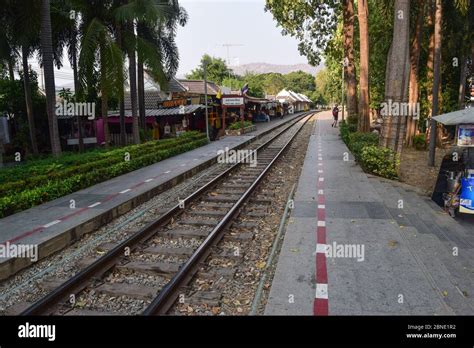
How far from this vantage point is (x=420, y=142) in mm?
21266

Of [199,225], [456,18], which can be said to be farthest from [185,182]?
[456,18]

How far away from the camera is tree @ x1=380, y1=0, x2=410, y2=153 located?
1293 centimetres

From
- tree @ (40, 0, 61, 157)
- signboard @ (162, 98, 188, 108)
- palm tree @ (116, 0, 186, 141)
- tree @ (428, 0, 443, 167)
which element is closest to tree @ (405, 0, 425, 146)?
tree @ (428, 0, 443, 167)

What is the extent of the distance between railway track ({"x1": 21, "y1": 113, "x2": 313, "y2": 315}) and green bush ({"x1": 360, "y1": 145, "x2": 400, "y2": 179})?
17.0ft

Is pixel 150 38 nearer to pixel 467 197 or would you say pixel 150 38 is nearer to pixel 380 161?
pixel 380 161

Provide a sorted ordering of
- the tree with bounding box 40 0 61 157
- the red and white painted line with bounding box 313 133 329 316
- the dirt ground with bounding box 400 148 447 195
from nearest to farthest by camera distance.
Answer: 1. the red and white painted line with bounding box 313 133 329 316
2. the dirt ground with bounding box 400 148 447 195
3. the tree with bounding box 40 0 61 157

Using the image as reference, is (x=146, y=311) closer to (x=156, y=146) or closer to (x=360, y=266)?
(x=360, y=266)

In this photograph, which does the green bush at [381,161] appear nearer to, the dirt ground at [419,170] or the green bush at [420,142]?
the dirt ground at [419,170]

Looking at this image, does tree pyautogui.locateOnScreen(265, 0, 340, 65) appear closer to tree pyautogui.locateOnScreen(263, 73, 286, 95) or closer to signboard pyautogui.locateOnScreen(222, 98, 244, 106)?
signboard pyautogui.locateOnScreen(222, 98, 244, 106)

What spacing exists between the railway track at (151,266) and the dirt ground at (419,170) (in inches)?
229

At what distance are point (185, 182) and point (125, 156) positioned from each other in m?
3.25

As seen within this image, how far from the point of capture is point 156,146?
19469 mm

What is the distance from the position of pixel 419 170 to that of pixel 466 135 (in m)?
5.99

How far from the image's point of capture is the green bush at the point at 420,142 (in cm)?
2116
